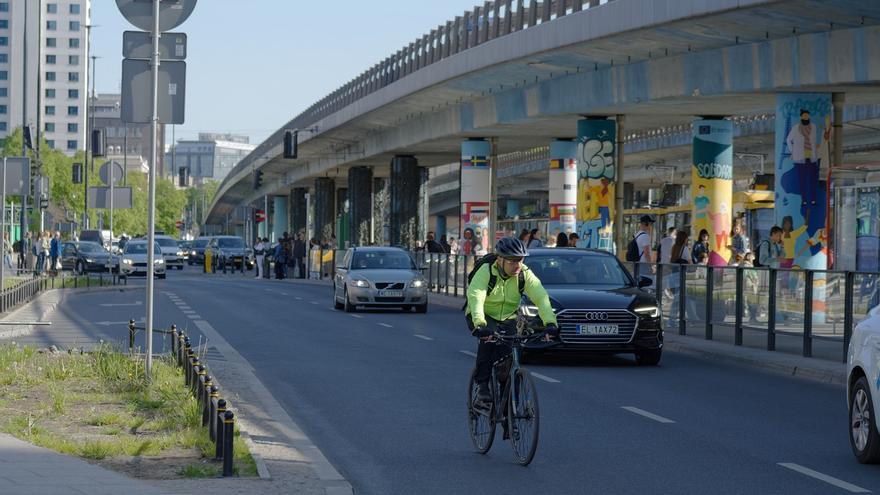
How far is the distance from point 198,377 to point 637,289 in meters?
9.92

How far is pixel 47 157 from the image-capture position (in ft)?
352

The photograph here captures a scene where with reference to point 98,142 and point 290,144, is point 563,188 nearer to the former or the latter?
point 290,144

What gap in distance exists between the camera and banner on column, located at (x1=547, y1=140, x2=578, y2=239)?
49125 mm

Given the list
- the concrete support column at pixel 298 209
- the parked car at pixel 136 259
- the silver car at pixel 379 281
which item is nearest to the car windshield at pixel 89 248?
the parked car at pixel 136 259

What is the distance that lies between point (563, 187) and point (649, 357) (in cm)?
2941

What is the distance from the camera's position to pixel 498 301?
11328mm

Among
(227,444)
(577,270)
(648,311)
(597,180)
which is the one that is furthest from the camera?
(597,180)

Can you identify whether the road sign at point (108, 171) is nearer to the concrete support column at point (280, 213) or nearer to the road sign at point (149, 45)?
the road sign at point (149, 45)

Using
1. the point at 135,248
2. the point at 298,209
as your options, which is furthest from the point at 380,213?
the point at 298,209

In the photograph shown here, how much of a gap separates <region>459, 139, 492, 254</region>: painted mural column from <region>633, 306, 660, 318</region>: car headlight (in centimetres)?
3139

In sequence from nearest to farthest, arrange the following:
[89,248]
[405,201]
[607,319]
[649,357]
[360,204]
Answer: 1. [607,319]
2. [649,357]
3. [405,201]
4. [89,248]
5. [360,204]

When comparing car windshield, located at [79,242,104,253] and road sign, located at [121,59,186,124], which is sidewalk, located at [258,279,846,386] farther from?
car windshield, located at [79,242,104,253]

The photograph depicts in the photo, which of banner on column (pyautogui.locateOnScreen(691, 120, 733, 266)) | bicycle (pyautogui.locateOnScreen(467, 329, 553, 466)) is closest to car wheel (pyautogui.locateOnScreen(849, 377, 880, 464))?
bicycle (pyautogui.locateOnScreen(467, 329, 553, 466))

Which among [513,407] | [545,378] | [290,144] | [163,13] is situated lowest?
[545,378]
